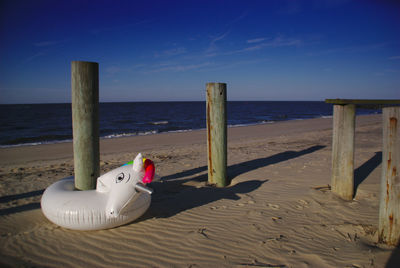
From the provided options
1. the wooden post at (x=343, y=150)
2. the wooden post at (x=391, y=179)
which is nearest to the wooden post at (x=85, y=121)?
the wooden post at (x=391, y=179)

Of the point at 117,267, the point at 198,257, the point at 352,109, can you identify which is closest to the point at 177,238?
the point at 198,257

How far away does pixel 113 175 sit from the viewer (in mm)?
3473

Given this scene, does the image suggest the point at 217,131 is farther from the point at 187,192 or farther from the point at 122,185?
the point at 122,185

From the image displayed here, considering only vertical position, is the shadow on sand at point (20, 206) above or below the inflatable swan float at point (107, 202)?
below

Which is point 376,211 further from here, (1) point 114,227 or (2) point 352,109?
(1) point 114,227

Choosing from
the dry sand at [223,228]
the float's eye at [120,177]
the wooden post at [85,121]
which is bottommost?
the dry sand at [223,228]

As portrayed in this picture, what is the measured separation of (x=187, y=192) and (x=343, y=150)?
3039 millimetres

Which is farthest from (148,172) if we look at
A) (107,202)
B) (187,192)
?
(187,192)

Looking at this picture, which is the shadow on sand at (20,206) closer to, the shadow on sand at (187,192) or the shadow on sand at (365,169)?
the shadow on sand at (187,192)

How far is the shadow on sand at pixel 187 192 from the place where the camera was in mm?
4347

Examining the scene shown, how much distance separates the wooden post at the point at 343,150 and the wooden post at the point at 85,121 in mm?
4138

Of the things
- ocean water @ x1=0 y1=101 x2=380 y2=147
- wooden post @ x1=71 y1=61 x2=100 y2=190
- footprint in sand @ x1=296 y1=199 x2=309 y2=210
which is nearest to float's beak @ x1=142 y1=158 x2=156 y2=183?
wooden post @ x1=71 y1=61 x2=100 y2=190

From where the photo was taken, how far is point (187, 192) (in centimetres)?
516

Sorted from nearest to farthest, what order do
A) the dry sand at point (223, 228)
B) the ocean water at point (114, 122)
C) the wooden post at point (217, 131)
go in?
the dry sand at point (223, 228) < the wooden post at point (217, 131) < the ocean water at point (114, 122)
